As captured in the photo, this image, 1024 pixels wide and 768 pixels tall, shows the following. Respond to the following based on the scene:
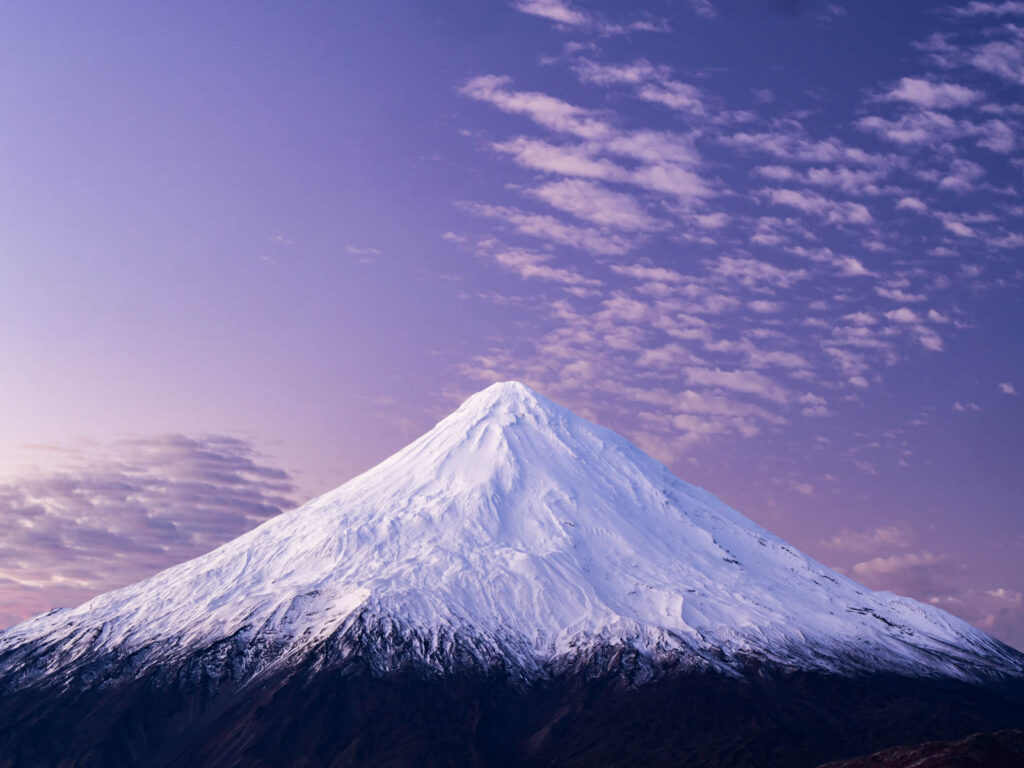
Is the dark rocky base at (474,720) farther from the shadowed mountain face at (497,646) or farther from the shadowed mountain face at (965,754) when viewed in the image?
the shadowed mountain face at (965,754)

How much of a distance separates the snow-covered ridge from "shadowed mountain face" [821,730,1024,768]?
51046 mm

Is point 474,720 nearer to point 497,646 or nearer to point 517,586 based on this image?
point 497,646

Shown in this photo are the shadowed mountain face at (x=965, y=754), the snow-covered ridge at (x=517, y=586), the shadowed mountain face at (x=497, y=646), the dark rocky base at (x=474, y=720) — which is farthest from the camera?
the snow-covered ridge at (x=517, y=586)

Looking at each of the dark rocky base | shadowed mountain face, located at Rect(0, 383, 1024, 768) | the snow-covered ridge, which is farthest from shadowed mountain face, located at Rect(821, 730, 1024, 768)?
the snow-covered ridge

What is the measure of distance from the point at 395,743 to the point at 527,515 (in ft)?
196

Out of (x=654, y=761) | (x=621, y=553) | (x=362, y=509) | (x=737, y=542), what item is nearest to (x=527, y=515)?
(x=621, y=553)

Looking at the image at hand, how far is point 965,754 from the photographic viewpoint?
8406 cm

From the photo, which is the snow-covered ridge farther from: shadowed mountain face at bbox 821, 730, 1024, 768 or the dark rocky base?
shadowed mountain face at bbox 821, 730, 1024, 768

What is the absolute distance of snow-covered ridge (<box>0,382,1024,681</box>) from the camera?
477 ft

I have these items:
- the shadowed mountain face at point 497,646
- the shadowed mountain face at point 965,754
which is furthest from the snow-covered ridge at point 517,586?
the shadowed mountain face at point 965,754

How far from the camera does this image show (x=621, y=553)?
168 meters

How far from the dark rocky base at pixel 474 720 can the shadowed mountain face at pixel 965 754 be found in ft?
78.6

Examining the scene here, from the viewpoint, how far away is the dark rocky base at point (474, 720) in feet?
387

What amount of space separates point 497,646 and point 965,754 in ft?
229
